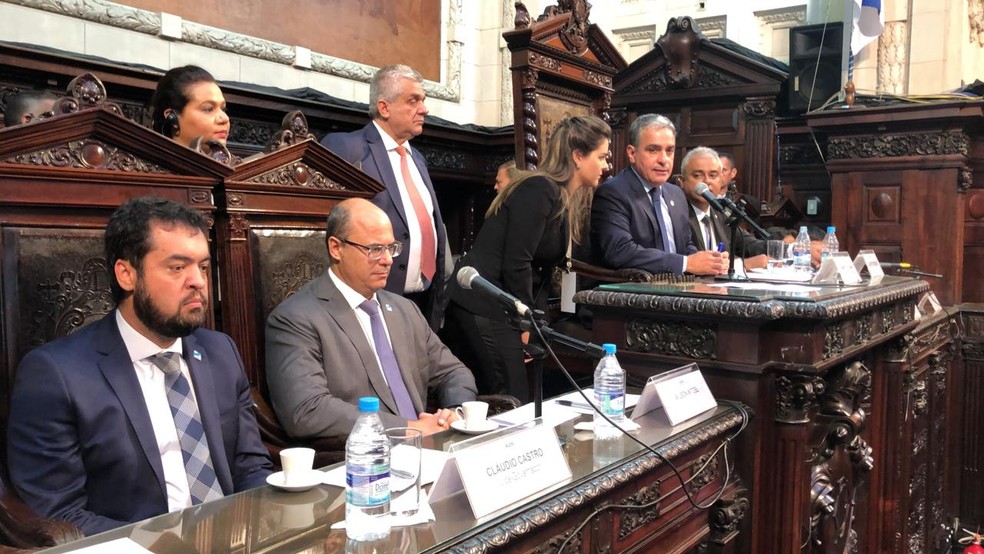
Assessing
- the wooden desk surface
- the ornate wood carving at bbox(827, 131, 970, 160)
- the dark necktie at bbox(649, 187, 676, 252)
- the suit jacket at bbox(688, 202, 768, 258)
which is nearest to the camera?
the wooden desk surface

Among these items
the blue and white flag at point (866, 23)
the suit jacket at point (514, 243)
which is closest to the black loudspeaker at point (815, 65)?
the blue and white flag at point (866, 23)

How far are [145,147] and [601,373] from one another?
4.00ft

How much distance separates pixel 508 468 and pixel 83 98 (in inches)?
53.5

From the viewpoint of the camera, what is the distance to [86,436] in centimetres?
152

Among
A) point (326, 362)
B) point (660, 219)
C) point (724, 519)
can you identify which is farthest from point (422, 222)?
point (724, 519)

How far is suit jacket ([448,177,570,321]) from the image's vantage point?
9.49 feet

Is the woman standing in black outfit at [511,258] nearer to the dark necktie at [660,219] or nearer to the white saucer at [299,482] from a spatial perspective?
the dark necktie at [660,219]

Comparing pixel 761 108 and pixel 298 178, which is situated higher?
A: pixel 761 108

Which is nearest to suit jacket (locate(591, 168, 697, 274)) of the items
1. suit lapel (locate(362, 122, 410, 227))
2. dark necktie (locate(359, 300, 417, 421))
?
suit lapel (locate(362, 122, 410, 227))

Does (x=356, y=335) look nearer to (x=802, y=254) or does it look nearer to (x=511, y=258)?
(x=511, y=258)

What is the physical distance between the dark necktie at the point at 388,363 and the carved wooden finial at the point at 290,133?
57 cm

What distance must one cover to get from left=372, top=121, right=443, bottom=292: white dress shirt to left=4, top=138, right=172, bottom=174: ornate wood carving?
1.12 m

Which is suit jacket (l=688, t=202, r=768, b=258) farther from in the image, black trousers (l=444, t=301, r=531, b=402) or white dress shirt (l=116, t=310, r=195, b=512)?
white dress shirt (l=116, t=310, r=195, b=512)

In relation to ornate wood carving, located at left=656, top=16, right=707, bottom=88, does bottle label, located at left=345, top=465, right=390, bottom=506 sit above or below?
below
